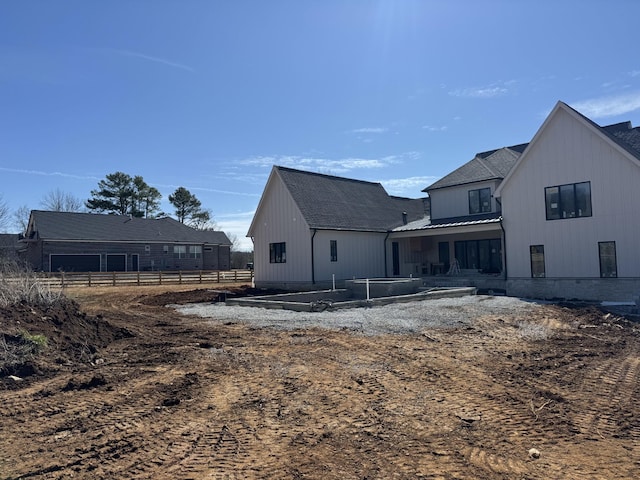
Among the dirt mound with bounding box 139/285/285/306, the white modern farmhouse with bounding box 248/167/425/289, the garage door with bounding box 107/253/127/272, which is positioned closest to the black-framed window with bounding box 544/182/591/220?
the white modern farmhouse with bounding box 248/167/425/289

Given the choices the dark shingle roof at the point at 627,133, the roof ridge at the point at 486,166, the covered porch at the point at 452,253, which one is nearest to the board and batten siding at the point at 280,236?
the covered porch at the point at 452,253

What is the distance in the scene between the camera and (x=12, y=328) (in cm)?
834

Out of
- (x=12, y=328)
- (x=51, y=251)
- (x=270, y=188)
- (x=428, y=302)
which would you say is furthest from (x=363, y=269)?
(x=51, y=251)

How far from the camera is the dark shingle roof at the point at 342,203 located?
2516 centimetres

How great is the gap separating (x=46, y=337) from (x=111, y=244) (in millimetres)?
35652

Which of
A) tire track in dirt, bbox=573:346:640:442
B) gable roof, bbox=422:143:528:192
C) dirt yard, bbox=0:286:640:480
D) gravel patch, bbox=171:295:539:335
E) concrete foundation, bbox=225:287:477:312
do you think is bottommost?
tire track in dirt, bbox=573:346:640:442

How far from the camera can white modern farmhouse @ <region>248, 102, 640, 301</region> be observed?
1880 centimetres

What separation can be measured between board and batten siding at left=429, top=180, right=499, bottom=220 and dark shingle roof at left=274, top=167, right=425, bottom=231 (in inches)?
99.5

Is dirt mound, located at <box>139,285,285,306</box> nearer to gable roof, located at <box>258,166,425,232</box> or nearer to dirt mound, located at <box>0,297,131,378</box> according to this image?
gable roof, located at <box>258,166,425,232</box>

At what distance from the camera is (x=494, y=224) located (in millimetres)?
22375

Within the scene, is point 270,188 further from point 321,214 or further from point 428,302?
point 428,302

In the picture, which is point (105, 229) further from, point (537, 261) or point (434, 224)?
point (537, 261)

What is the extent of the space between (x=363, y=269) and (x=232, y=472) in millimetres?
22334

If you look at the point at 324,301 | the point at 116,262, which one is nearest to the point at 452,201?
the point at 324,301
